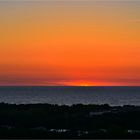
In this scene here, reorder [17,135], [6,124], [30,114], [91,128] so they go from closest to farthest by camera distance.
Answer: [17,135] → [91,128] → [6,124] → [30,114]

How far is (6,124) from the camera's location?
2597cm

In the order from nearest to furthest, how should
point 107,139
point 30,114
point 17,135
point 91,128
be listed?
1. point 107,139
2. point 17,135
3. point 91,128
4. point 30,114

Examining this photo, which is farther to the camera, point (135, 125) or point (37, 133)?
point (135, 125)

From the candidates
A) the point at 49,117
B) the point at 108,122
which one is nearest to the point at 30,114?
the point at 49,117

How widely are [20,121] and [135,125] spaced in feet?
21.5

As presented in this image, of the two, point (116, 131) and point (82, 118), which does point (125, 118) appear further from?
point (116, 131)

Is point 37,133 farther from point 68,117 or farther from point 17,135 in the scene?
point 68,117

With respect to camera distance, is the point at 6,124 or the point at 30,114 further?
the point at 30,114

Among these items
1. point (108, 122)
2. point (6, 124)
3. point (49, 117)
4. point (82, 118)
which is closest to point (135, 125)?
point (108, 122)

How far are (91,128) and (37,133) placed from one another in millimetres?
4880

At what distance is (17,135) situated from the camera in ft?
63.8

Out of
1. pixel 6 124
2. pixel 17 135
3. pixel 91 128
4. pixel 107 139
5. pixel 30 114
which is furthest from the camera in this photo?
pixel 30 114

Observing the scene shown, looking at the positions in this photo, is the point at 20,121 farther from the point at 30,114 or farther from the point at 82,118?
the point at 82,118

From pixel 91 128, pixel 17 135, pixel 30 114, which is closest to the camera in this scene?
pixel 17 135
